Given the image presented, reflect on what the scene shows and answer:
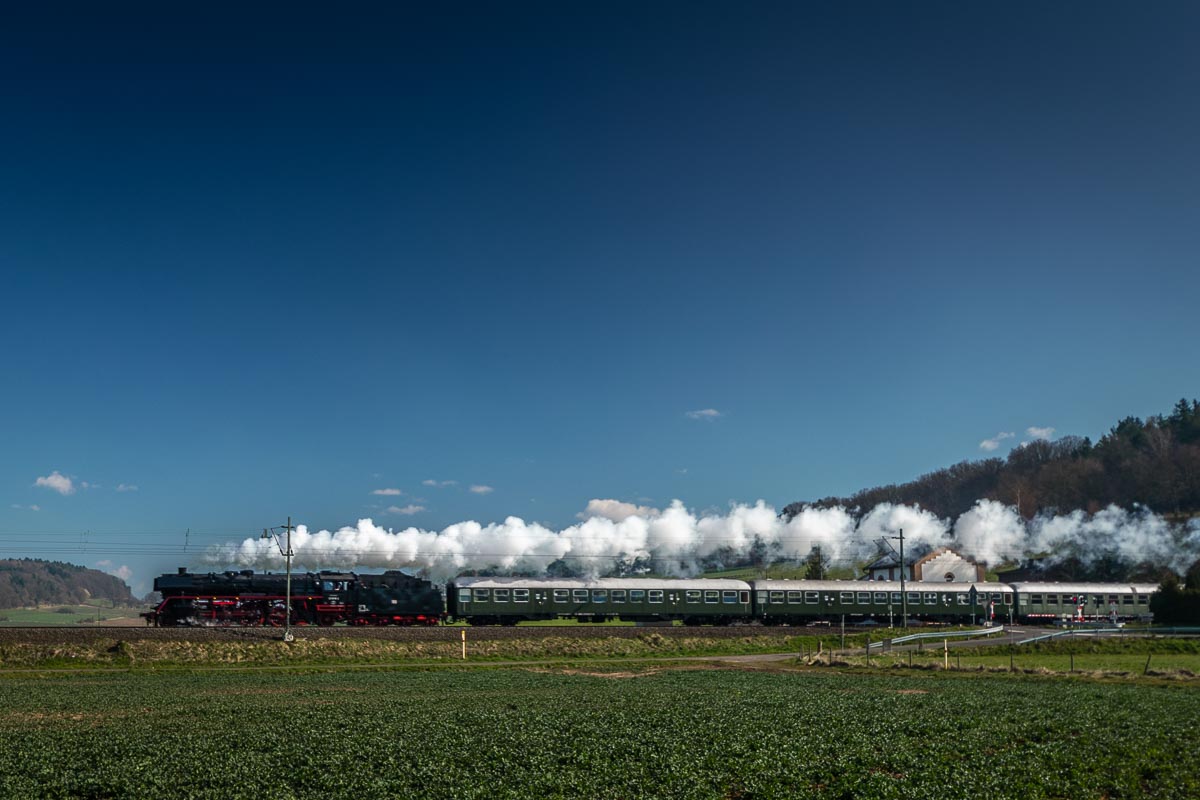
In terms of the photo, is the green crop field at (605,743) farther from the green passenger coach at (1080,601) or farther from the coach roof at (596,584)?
the green passenger coach at (1080,601)

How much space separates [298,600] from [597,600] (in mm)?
26969

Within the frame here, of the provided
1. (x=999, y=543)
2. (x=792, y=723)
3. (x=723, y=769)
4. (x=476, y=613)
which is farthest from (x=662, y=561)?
(x=723, y=769)

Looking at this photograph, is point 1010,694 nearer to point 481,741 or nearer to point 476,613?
point 481,741

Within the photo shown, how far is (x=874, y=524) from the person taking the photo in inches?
6334

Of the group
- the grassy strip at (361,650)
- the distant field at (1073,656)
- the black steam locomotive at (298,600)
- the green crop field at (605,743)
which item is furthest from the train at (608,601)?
the green crop field at (605,743)

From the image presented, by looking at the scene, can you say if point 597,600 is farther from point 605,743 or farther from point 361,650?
point 605,743

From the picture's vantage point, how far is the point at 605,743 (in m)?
26.1

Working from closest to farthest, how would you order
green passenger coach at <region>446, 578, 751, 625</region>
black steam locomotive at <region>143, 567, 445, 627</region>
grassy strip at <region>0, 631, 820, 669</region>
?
grassy strip at <region>0, 631, 820, 669</region>
black steam locomotive at <region>143, 567, 445, 627</region>
green passenger coach at <region>446, 578, 751, 625</region>

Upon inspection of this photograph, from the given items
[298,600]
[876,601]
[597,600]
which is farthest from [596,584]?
[876,601]

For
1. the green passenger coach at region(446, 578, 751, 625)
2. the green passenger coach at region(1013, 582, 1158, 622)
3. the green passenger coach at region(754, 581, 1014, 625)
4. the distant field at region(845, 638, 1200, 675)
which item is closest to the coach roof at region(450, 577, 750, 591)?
the green passenger coach at region(446, 578, 751, 625)

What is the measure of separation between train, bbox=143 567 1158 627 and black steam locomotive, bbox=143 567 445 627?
0.09m

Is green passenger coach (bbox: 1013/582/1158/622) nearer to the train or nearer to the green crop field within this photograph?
the train

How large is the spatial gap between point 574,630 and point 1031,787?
52.7 m

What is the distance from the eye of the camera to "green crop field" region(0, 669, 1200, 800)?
69.4ft
